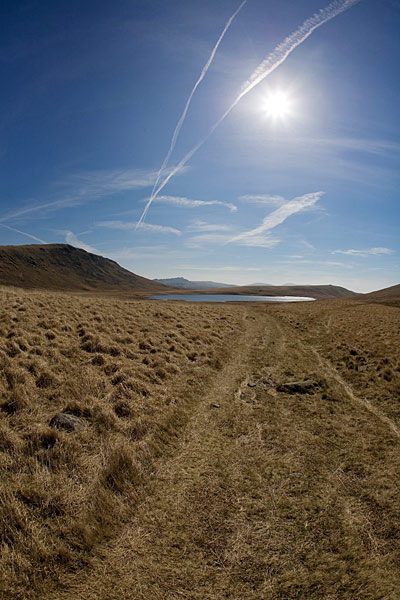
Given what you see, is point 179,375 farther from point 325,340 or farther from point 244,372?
point 325,340

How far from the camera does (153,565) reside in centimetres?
399

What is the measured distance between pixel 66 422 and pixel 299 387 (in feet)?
31.6

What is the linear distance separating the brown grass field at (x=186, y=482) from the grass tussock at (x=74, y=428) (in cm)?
3

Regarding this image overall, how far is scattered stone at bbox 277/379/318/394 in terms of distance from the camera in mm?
11541

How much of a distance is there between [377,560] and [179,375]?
358 inches

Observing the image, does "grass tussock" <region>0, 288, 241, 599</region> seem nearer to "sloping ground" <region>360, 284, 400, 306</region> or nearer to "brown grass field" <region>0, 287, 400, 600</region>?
"brown grass field" <region>0, 287, 400, 600</region>

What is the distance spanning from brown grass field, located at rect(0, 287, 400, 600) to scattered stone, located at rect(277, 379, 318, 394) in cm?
10

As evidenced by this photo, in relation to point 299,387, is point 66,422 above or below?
above

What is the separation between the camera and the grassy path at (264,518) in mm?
3742

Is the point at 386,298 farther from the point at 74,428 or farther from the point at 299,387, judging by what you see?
the point at 74,428

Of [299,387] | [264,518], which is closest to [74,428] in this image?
[264,518]

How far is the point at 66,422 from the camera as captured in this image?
23.2 ft

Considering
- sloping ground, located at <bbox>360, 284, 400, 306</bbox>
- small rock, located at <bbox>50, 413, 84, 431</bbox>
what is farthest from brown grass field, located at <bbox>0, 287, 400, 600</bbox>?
sloping ground, located at <bbox>360, 284, 400, 306</bbox>

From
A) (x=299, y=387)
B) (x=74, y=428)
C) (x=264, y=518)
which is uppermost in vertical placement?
(x=74, y=428)
